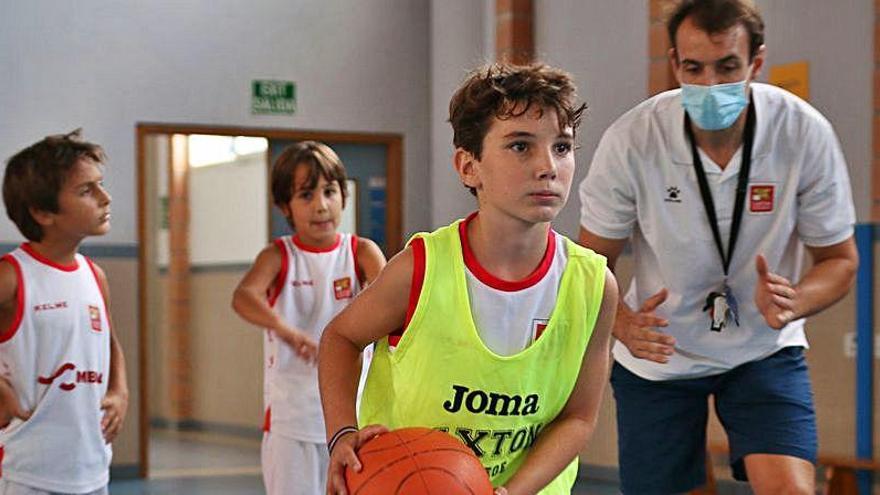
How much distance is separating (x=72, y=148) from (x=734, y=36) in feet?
8.61

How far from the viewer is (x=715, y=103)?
414cm

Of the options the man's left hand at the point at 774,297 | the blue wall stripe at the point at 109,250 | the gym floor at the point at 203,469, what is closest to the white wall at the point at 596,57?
the gym floor at the point at 203,469

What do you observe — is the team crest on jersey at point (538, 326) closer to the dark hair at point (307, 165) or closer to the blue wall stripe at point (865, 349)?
the dark hair at point (307, 165)

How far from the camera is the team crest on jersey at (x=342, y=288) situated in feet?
20.0

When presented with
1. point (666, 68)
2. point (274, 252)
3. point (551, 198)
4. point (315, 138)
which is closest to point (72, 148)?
point (274, 252)

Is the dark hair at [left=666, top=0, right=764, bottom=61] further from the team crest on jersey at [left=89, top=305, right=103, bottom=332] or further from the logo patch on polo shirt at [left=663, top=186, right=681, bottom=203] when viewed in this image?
the team crest on jersey at [left=89, top=305, right=103, bottom=332]

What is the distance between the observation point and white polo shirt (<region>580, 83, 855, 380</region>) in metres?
4.23

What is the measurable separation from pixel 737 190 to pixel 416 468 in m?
1.68

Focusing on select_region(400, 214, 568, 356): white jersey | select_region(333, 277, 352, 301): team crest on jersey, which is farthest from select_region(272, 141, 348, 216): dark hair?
select_region(400, 214, 568, 356): white jersey

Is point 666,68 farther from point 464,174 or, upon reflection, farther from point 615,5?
point 464,174

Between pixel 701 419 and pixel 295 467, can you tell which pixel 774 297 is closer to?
pixel 701 419

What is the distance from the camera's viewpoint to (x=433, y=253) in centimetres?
342

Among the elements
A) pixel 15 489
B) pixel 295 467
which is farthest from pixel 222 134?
pixel 15 489

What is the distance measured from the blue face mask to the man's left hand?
0.47 metres
